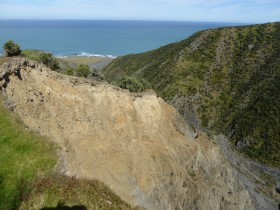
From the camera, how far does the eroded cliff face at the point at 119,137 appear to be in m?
26.0

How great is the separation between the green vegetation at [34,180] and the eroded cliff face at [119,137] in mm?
1504

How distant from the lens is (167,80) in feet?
299

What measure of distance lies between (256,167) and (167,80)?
36.5 m

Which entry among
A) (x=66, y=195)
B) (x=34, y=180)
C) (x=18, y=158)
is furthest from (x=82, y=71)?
(x=66, y=195)

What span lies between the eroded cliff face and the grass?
154cm

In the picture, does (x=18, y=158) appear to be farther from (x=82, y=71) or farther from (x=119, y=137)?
(x=82, y=71)

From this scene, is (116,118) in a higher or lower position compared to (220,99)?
higher

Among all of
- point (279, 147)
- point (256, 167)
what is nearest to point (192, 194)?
point (256, 167)

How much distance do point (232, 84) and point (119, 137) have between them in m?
65.5

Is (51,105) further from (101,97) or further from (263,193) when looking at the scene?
(263,193)

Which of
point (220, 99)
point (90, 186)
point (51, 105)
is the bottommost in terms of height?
point (220, 99)

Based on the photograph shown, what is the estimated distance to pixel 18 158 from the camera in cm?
2078

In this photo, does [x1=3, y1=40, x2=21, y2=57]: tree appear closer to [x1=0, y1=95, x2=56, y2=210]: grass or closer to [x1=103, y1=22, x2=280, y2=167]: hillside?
[x1=0, y1=95, x2=56, y2=210]: grass

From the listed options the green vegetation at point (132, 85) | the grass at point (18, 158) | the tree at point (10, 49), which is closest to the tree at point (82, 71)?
the green vegetation at point (132, 85)
